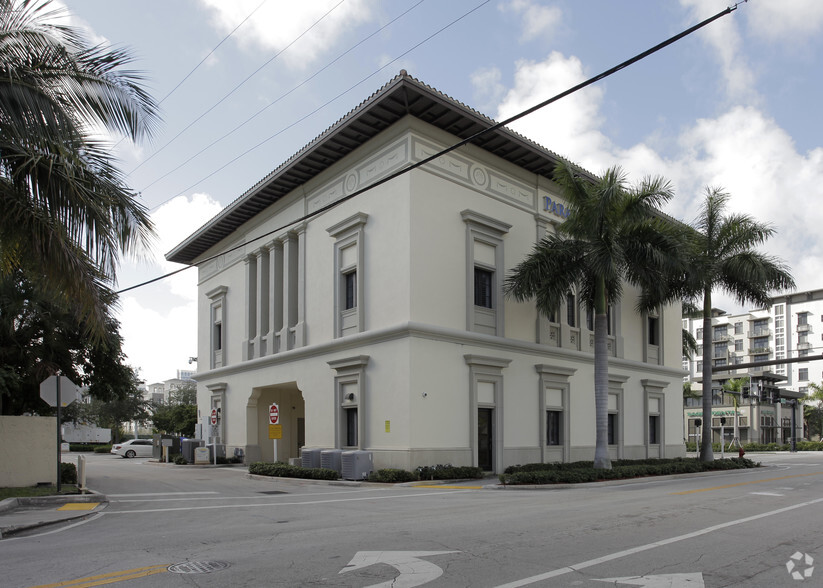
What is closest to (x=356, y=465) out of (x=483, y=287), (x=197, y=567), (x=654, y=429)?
(x=483, y=287)

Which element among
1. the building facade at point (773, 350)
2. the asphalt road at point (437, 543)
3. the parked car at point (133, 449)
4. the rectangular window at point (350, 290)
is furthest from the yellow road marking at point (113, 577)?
the building facade at point (773, 350)

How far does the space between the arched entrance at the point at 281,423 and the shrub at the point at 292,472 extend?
25.3 ft

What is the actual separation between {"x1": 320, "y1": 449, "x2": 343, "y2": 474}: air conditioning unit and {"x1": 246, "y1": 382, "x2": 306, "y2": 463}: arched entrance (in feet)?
30.5

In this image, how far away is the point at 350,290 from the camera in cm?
2647

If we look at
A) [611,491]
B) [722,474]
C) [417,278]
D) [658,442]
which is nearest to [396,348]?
[417,278]

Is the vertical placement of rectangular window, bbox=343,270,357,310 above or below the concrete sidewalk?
above

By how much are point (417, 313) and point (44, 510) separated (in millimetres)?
12358

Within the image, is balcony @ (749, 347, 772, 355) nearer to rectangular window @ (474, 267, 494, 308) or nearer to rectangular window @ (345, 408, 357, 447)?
rectangular window @ (474, 267, 494, 308)

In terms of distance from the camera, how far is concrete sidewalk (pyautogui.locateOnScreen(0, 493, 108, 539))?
11.6 metres

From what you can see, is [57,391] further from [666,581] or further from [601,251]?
[601,251]

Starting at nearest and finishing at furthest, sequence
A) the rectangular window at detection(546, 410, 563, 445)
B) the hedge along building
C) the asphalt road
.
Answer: the asphalt road
the hedge along building
the rectangular window at detection(546, 410, 563, 445)

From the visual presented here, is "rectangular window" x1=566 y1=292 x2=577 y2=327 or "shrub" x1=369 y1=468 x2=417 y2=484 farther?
"rectangular window" x1=566 y1=292 x2=577 y2=327

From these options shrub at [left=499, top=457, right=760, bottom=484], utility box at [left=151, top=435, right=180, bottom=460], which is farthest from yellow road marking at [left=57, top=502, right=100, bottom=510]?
utility box at [left=151, top=435, right=180, bottom=460]

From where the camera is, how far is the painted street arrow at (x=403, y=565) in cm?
693
